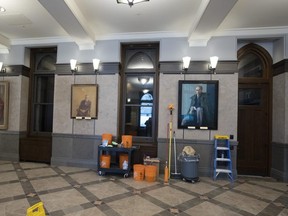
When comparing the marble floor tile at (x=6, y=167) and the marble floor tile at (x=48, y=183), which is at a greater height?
the marble floor tile at (x=48, y=183)

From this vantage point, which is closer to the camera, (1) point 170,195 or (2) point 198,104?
(1) point 170,195

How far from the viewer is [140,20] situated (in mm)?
4395

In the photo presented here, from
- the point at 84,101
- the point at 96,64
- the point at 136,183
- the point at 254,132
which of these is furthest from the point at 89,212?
the point at 254,132

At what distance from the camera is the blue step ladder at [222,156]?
14.1ft

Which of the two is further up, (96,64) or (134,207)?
(96,64)

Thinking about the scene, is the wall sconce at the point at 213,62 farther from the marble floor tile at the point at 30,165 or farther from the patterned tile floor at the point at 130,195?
the marble floor tile at the point at 30,165

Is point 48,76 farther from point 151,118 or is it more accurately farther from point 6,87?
point 151,118

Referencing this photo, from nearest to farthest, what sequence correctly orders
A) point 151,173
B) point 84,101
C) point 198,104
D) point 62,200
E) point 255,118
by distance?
point 62,200, point 151,173, point 198,104, point 255,118, point 84,101

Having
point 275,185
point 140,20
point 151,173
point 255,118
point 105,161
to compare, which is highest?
point 140,20

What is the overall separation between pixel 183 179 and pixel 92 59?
150 inches

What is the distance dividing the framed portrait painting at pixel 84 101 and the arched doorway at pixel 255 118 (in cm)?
384

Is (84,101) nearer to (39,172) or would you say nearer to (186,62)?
(39,172)

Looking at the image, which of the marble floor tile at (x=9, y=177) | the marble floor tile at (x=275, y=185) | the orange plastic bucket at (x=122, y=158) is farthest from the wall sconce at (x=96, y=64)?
the marble floor tile at (x=275, y=185)

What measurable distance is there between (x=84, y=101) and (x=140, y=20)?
248cm
